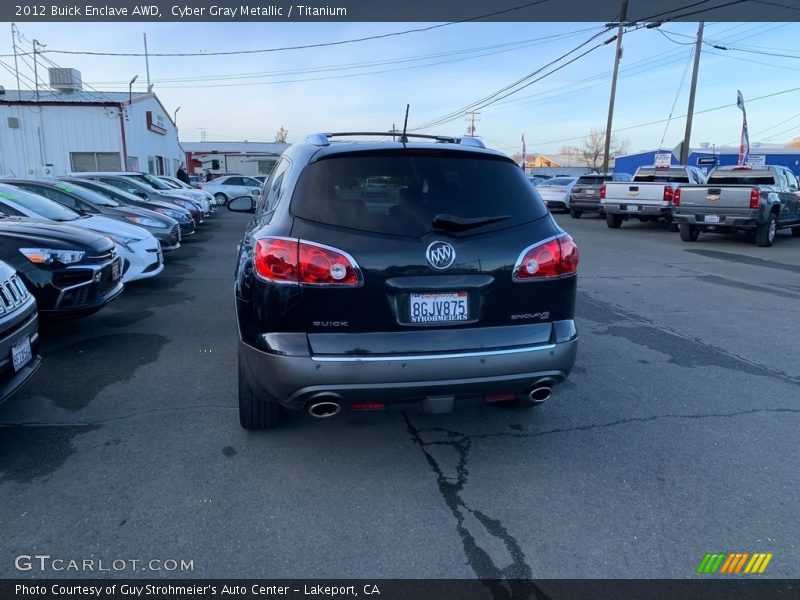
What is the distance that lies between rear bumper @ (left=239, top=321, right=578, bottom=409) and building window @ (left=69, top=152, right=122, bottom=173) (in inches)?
1236

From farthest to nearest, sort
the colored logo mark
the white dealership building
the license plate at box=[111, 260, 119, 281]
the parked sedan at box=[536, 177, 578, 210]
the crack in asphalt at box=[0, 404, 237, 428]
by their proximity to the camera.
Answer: the white dealership building
the parked sedan at box=[536, 177, 578, 210]
the license plate at box=[111, 260, 119, 281]
the crack in asphalt at box=[0, 404, 237, 428]
the colored logo mark

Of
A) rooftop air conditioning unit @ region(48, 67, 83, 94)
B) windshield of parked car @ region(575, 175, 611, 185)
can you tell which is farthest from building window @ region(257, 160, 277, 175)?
windshield of parked car @ region(575, 175, 611, 185)

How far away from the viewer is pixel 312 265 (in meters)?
3.02

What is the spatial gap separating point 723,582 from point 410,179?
2.48 m

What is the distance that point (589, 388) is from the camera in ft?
15.8

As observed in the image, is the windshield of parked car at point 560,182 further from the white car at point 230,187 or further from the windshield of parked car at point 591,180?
the white car at point 230,187

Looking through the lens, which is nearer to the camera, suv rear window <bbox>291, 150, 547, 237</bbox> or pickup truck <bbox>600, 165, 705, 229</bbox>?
suv rear window <bbox>291, 150, 547, 237</bbox>

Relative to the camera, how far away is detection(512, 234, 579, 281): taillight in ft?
10.7

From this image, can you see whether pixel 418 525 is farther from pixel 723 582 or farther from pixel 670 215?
pixel 670 215

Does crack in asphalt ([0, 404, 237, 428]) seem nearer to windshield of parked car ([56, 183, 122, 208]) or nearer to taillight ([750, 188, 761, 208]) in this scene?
windshield of parked car ([56, 183, 122, 208])

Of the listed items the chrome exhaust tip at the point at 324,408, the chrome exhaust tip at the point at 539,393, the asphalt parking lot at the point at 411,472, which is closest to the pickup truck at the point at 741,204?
the asphalt parking lot at the point at 411,472

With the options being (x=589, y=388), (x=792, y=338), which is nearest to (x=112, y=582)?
(x=589, y=388)

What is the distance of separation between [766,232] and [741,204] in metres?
1.25

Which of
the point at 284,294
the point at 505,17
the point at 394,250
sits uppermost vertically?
the point at 505,17
